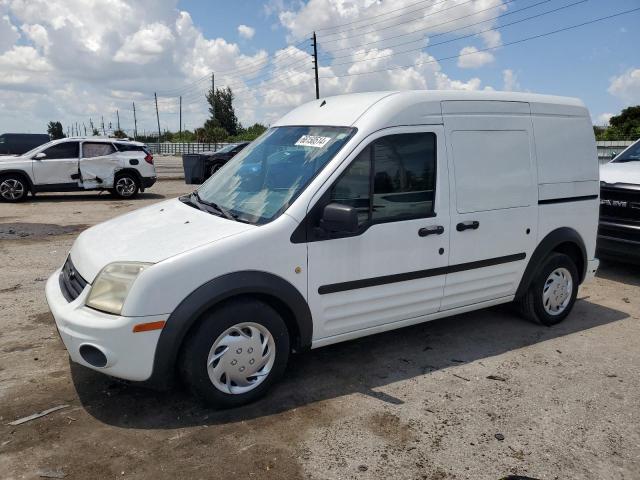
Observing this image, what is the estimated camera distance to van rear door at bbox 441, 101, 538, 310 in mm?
4195

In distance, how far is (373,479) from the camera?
2.82 metres

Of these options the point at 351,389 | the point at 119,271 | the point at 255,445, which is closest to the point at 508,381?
the point at 351,389

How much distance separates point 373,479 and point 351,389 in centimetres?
99

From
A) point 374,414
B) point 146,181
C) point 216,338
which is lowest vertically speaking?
point 374,414

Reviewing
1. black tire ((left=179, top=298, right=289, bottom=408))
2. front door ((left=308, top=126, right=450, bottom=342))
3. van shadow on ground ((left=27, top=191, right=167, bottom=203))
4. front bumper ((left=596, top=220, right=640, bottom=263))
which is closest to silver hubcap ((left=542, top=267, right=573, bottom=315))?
front door ((left=308, top=126, right=450, bottom=342))

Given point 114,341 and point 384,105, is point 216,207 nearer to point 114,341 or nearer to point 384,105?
point 114,341

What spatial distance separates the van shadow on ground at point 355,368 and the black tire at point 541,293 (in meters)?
0.10

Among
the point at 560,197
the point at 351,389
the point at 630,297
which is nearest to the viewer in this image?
the point at 351,389

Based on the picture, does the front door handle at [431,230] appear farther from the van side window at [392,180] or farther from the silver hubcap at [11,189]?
the silver hubcap at [11,189]

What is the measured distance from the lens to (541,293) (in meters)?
4.98

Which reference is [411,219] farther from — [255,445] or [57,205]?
[57,205]

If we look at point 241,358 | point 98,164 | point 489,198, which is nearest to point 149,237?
point 241,358

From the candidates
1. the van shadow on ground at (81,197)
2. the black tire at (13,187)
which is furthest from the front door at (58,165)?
the van shadow on ground at (81,197)

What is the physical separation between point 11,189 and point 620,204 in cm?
1348
